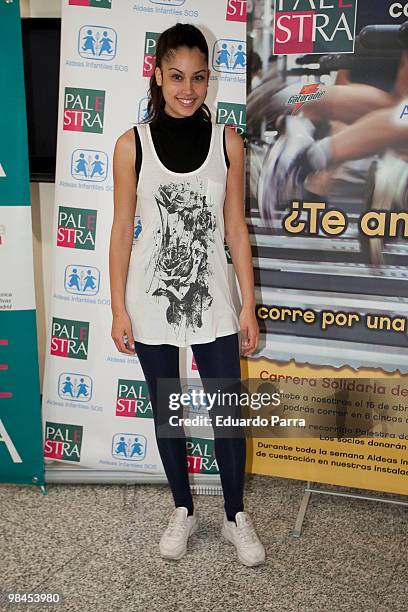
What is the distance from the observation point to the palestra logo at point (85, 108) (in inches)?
95.3

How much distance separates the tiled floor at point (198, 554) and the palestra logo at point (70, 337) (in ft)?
1.77

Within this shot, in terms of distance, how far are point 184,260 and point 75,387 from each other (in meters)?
0.92

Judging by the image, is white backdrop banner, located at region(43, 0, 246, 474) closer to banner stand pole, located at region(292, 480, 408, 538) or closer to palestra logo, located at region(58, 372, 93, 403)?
palestra logo, located at region(58, 372, 93, 403)

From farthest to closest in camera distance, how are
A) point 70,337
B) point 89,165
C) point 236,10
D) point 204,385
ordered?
point 70,337 → point 89,165 → point 236,10 → point 204,385

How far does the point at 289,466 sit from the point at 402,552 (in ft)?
1.56

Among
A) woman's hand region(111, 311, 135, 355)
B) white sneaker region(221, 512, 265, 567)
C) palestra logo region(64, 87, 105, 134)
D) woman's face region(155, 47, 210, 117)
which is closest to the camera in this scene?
woman's face region(155, 47, 210, 117)

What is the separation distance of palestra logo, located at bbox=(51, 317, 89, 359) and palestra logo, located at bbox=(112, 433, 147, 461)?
14.0 inches

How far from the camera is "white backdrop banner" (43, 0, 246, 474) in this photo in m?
2.37

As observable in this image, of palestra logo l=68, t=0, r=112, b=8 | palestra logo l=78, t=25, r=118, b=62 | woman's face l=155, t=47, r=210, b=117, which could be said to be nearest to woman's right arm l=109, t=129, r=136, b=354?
woman's face l=155, t=47, r=210, b=117

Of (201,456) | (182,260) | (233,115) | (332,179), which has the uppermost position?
(233,115)

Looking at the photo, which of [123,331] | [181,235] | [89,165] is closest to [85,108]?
[89,165]

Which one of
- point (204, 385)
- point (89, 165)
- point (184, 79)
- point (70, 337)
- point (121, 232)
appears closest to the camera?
point (184, 79)

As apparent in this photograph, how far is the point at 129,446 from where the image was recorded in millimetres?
2656

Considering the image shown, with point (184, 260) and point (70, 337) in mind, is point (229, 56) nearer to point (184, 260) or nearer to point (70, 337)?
point (184, 260)
